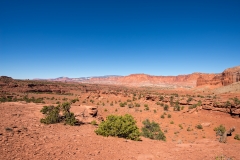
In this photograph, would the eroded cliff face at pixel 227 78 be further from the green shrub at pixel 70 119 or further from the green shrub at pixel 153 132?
the green shrub at pixel 70 119

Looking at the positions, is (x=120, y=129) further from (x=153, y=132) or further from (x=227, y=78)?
(x=227, y=78)

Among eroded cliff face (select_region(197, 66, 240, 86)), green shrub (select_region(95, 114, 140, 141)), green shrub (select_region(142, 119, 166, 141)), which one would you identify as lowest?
green shrub (select_region(142, 119, 166, 141))

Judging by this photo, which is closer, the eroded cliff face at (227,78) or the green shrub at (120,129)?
the green shrub at (120,129)

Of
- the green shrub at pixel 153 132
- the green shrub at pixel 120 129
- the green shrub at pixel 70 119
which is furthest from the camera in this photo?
the green shrub at pixel 153 132

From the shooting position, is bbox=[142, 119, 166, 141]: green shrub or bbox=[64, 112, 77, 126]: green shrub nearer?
bbox=[64, 112, 77, 126]: green shrub

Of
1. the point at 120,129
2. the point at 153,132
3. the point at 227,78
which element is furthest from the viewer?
the point at 227,78

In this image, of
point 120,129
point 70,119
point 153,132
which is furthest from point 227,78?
point 70,119

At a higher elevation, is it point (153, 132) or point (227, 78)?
point (227, 78)

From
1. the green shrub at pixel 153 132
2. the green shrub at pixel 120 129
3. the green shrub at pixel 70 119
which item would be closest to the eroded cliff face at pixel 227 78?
the green shrub at pixel 153 132

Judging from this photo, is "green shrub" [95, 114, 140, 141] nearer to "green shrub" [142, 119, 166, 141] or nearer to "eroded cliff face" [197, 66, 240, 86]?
"green shrub" [142, 119, 166, 141]

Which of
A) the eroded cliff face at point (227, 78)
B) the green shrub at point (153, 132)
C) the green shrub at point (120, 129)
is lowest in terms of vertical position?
the green shrub at point (153, 132)

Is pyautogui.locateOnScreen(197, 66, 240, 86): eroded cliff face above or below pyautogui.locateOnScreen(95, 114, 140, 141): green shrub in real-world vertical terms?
above

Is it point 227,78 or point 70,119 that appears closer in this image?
point 70,119

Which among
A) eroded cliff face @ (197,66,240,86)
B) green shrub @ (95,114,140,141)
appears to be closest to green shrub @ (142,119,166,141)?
green shrub @ (95,114,140,141)
